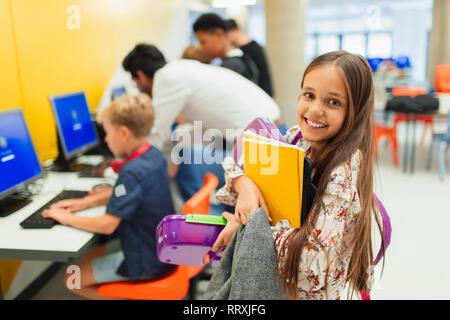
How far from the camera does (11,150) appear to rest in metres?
1.63

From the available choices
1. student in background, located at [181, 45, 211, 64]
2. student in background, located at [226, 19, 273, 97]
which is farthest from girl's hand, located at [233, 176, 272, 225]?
student in background, located at [226, 19, 273, 97]

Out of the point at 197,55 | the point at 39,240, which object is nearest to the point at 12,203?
the point at 39,240

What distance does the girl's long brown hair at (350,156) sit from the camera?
79 centimetres

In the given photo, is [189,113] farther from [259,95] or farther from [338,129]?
[338,129]

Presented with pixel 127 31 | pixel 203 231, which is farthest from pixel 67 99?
pixel 203 231

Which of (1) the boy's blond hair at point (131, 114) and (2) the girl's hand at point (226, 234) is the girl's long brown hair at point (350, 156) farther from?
(1) the boy's blond hair at point (131, 114)

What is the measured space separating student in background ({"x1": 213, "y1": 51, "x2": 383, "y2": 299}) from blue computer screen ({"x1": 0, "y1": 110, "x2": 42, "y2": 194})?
1163mm

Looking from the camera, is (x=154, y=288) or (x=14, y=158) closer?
(x=154, y=288)

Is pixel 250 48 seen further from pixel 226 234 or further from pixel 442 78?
pixel 226 234

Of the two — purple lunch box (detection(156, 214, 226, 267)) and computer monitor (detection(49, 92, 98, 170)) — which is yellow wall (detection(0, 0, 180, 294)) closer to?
computer monitor (detection(49, 92, 98, 170))

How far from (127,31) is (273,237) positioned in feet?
10.2

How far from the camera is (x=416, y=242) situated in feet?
5.02

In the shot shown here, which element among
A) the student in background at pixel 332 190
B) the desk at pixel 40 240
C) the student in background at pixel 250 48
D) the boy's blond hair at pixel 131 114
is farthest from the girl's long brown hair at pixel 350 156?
the student in background at pixel 250 48

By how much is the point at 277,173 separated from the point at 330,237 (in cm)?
17
